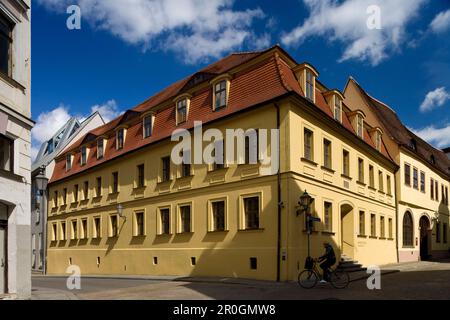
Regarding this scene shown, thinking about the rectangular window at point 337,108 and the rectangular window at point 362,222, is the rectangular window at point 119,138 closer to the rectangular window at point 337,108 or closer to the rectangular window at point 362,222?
the rectangular window at point 337,108

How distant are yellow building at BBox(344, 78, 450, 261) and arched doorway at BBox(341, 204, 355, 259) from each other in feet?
28.3

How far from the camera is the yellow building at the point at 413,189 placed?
31000 millimetres

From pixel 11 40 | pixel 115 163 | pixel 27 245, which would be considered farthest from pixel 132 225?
pixel 11 40

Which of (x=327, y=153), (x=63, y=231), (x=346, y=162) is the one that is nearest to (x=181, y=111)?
(x=327, y=153)

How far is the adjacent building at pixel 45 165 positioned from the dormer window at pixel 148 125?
1171 cm

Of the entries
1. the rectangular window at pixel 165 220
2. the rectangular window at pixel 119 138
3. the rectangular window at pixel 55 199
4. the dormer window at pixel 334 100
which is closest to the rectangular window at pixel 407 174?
the dormer window at pixel 334 100

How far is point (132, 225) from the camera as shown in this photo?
2667 cm

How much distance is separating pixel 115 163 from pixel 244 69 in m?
12.1

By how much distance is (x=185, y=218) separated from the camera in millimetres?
22938

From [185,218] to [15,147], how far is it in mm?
11503

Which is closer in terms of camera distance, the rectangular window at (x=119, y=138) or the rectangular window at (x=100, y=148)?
the rectangular window at (x=119, y=138)

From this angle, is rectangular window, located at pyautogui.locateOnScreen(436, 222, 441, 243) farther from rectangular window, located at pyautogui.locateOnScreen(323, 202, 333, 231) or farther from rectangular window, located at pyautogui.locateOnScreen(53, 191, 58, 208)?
rectangular window, located at pyautogui.locateOnScreen(53, 191, 58, 208)
